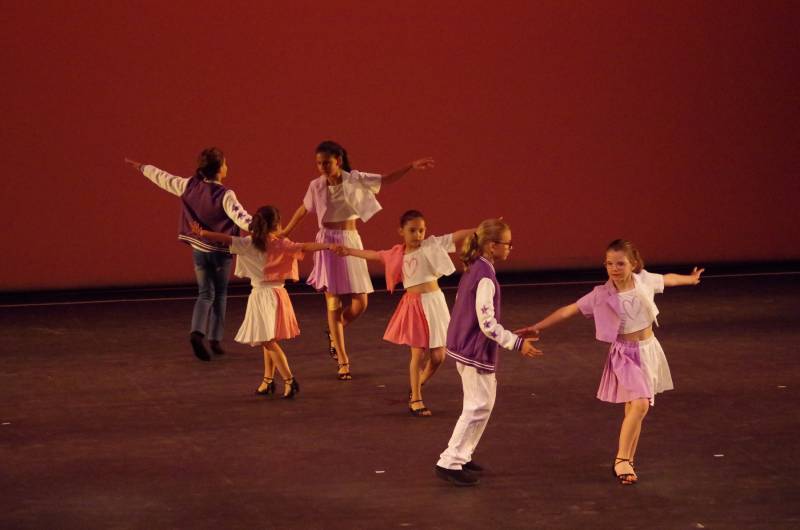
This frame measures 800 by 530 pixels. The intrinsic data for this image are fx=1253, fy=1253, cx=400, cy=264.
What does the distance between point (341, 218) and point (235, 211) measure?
1.99 feet

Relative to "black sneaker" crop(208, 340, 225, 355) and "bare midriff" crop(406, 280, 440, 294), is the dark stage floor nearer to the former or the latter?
"black sneaker" crop(208, 340, 225, 355)

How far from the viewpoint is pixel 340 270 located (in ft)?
22.7

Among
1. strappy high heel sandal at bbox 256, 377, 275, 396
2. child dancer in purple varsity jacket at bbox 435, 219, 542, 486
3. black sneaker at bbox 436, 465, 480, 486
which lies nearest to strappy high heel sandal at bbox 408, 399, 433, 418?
strappy high heel sandal at bbox 256, 377, 275, 396

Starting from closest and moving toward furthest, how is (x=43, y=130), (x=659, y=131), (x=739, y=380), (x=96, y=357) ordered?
(x=739, y=380) → (x=96, y=357) → (x=43, y=130) → (x=659, y=131)

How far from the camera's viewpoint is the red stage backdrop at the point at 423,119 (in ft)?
32.0

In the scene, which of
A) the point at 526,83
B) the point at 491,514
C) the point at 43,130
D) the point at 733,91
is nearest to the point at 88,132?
the point at 43,130

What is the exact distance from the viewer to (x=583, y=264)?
10578 millimetres

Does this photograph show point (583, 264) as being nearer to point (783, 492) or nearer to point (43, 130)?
point (43, 130)

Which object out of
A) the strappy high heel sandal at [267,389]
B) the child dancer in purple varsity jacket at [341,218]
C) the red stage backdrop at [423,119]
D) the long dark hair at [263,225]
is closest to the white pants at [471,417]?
the strappy high heel sandal at [267,389]

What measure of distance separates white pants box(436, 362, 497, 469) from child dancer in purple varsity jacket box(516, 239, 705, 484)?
9.9 inches

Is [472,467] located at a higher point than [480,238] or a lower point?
lower

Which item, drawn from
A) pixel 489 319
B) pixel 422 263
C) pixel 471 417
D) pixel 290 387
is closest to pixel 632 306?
pixel 489 319

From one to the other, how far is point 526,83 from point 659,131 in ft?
3.99

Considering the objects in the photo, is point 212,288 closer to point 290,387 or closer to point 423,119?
point 290,387
